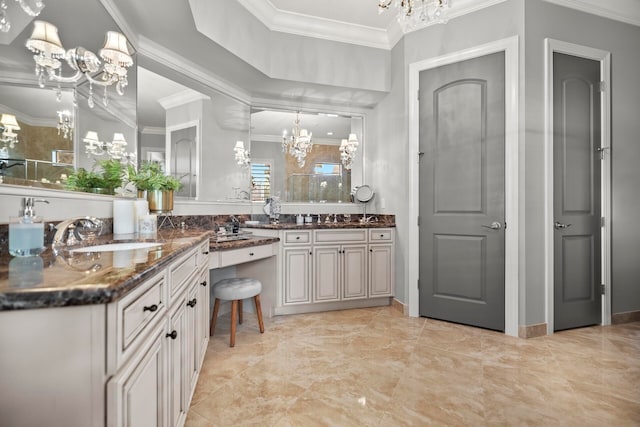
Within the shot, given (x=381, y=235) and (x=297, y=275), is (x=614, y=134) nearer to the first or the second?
(x=381, y=235)

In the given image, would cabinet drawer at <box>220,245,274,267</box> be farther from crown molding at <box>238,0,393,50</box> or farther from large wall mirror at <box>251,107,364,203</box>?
crown molding at <box>238,0,393,50</box>

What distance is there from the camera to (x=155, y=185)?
7.50 ft

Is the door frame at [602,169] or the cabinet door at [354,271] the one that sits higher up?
the door frame at [602,169]

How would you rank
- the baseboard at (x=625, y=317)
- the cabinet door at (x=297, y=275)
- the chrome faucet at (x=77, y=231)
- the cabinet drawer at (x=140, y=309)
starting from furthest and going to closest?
the cabinet door at (x=297, y=275), the baseboard at (x=625, y=317), the chrome faucet at (x=77, y=231), the cabinet drawer at (x=140, y=309)

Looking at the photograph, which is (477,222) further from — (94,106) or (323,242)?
(94,106)

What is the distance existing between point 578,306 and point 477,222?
3.81 ft

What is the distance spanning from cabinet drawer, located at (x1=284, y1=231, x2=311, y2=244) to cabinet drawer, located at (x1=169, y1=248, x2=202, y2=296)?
141 centimetres

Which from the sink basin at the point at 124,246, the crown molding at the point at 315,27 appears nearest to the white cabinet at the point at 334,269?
the sink basin at the point at 124,246

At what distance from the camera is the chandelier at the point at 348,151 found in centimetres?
392

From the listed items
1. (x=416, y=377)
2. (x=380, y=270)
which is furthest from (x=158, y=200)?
(x=380, y=270)

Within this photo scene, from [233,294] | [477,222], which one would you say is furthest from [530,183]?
[233,294]

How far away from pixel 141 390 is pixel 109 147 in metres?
1.71

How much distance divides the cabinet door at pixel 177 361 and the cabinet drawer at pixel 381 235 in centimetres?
228

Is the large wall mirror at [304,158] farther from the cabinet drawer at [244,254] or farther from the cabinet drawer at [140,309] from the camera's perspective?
the cabinet drawer at [140,309]
